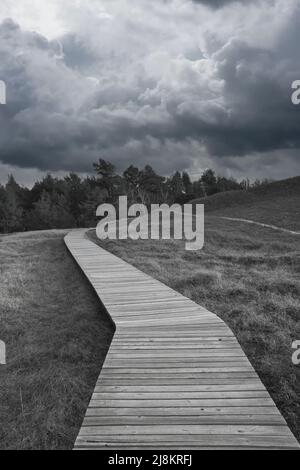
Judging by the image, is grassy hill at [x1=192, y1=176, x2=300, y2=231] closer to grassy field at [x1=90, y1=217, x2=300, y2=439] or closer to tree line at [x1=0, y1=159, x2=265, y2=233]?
grassy field at [x1=90, y1=217, x2=300, y2=439]

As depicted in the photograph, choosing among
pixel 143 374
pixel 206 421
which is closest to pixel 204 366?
pixel 143 374

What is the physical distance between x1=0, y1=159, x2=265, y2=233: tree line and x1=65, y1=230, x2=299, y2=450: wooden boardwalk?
59.2 metres

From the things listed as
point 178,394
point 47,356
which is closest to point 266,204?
point 47,356

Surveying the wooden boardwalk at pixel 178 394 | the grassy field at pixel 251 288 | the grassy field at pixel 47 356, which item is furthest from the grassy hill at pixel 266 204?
A: the wooden boardwalk at pixel 178 394

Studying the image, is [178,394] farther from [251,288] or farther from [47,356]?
[251,288]

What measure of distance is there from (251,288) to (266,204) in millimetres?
32129

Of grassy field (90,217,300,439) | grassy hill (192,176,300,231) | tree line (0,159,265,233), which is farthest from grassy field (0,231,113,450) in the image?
tree line (0,159,265,233)

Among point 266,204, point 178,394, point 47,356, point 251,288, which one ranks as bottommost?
point 47,356

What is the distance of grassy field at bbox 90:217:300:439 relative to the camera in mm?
5328

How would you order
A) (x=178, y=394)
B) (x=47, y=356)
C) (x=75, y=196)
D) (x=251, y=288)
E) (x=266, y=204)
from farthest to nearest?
(x=75, y=196)
(x=266, y=204)
(x=251, y=288)
(x=47, y=356)
(x=178, y=394)

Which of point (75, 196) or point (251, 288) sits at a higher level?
point (75, 196)

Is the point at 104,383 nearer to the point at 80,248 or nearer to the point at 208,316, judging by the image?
the point at 208,316

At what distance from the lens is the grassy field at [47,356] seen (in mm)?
4256

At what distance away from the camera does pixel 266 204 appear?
1571 inches
